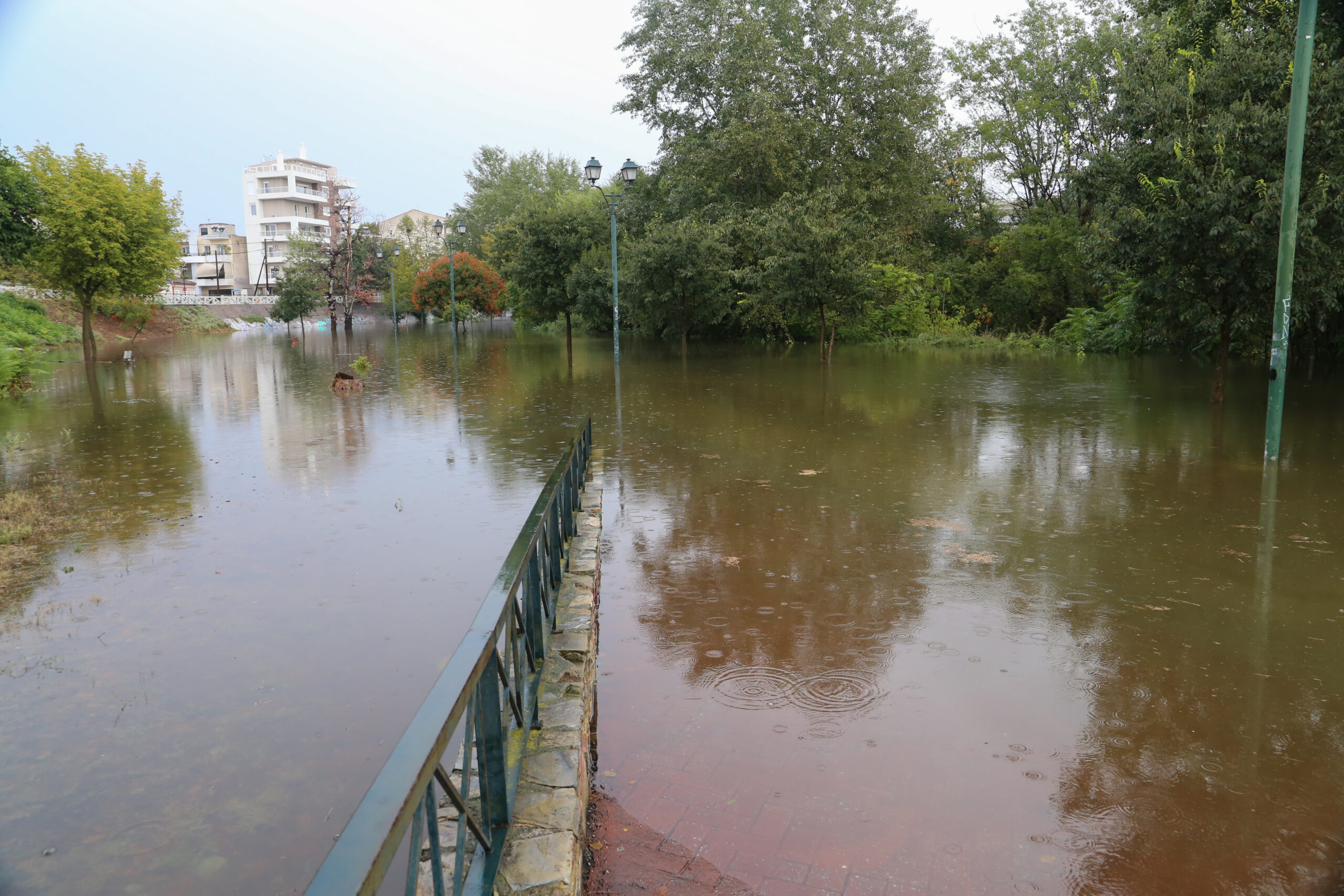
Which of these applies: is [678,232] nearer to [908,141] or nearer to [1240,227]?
[908,141]

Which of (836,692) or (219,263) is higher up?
(219,263)

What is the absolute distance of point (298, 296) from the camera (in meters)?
62.2

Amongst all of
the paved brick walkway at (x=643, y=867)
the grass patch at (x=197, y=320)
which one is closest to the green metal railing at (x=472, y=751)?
the paved brick walkway at (x=643, y=867)

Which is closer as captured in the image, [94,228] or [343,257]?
[94,228]

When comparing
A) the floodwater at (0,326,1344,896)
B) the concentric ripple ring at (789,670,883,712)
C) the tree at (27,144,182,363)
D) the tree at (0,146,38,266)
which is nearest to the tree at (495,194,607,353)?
the tree at (27,144,182,363)

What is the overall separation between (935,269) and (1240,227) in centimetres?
2673

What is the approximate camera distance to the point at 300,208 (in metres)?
98.9

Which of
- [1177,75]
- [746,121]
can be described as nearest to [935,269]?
[746,121]

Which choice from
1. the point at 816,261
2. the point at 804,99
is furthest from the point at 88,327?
the point at 804,99

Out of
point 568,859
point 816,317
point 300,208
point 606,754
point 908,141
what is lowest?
point 606,754

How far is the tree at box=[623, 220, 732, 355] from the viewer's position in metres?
28.0

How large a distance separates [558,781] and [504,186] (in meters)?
72.1

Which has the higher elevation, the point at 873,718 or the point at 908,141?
the point at 908,141

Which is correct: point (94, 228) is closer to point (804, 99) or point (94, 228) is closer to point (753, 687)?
point (804, 99)
